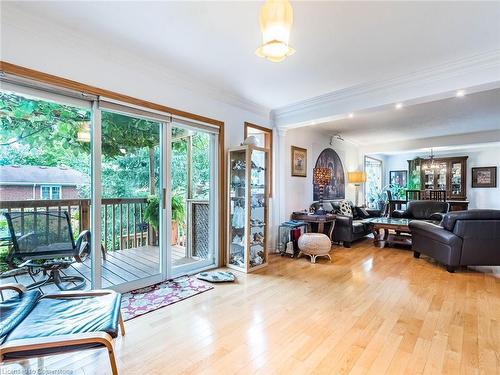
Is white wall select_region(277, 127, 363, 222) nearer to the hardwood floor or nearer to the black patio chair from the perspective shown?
the hardwood floor

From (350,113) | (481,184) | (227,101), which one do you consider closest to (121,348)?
(227,101)

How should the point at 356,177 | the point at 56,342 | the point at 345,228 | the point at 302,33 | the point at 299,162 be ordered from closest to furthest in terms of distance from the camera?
the point at 56,342
the point at 302,33
the point at 345,228
the point at 299,162
the point at 356,177

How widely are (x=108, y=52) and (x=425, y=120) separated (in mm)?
5550

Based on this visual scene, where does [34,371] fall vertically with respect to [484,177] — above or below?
below

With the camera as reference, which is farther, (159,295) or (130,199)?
(130,199)

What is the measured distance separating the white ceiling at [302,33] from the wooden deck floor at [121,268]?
7.39 feet

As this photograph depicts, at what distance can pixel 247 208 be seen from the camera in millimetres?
3598

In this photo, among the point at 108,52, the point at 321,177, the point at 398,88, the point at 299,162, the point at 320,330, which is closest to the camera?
the point at 320,330

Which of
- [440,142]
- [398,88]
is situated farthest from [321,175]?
[440,142]

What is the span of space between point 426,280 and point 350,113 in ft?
7.98

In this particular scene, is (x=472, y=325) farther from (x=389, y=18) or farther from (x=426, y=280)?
(x=389, y=18)

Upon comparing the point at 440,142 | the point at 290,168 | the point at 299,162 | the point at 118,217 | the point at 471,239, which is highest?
the point at 440,142

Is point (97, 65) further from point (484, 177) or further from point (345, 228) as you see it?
point (484, 177)

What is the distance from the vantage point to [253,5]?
1942 mm
